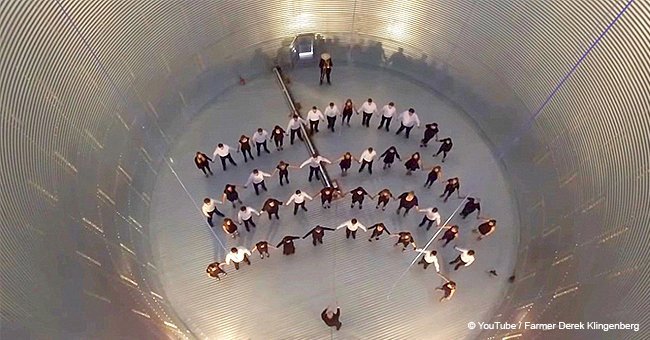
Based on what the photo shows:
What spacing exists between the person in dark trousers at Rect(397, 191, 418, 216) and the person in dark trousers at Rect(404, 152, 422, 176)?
23.8 inches

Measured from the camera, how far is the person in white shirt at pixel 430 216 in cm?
1234

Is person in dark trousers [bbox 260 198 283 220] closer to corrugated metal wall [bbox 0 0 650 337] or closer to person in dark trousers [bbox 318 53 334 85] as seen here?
corrugated metal wall [bbox 0 0 650 337]

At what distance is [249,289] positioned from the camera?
12.4 m

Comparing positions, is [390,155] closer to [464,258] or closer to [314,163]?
[314,163]

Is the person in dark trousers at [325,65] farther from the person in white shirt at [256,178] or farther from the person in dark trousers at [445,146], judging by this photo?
the person in dark trousers at [445,146]

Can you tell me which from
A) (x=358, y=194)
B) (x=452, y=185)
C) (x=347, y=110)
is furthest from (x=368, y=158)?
(x=452, y=185)

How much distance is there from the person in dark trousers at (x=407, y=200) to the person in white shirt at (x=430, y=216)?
0.28 metres

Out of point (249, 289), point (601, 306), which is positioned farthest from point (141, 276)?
point (601, 306)

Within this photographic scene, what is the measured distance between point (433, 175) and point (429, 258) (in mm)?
1952

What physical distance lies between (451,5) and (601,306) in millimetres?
7299

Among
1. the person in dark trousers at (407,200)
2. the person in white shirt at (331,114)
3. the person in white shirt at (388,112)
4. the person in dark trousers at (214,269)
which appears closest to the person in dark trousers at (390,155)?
the person in white shirt at (388,112)

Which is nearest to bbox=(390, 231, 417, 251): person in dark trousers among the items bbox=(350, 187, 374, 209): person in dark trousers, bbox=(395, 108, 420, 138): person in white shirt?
bbox=(350, 187, 374, 209): person in dark trousers

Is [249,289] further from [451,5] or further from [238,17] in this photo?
[451,5]

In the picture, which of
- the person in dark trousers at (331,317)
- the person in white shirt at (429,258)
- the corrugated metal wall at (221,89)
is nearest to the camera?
the corrugated metal wall at (221,89)
